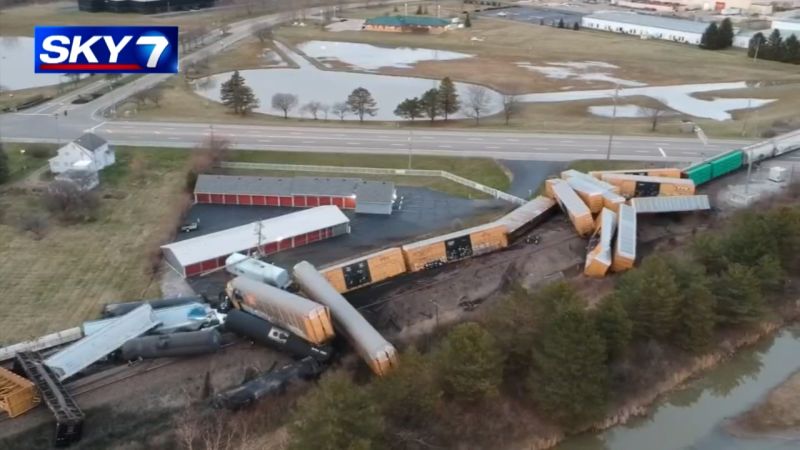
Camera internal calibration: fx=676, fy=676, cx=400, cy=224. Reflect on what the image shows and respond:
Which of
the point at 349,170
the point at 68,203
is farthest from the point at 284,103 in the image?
the point at 68,203

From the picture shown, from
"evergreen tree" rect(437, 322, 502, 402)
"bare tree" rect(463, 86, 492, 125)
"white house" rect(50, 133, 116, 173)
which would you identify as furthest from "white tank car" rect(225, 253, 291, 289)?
"bare tree" rect(463, 86, 492, 125)

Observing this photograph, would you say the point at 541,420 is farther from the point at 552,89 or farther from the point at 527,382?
the point at 552,89

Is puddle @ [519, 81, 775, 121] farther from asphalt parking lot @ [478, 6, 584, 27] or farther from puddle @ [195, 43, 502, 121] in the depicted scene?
asphalt parking lot @ [478, 6, 584, 27]

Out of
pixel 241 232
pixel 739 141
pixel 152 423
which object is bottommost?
pixel 152 423

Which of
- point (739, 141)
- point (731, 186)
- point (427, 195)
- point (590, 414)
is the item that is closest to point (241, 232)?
point (427, 195)

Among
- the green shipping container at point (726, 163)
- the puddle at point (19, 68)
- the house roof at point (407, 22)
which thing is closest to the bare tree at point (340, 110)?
the green shipping container at point (726, 163)

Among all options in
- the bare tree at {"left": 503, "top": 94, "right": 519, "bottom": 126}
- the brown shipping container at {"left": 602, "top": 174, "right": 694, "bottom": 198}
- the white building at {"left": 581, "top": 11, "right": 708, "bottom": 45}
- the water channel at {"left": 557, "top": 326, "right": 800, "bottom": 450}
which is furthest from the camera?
the white building at {"left": 581, "top": 11, "right": 708, "bottom": 45}

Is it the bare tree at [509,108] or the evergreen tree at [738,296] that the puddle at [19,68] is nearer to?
the bare tree at [509,108]
